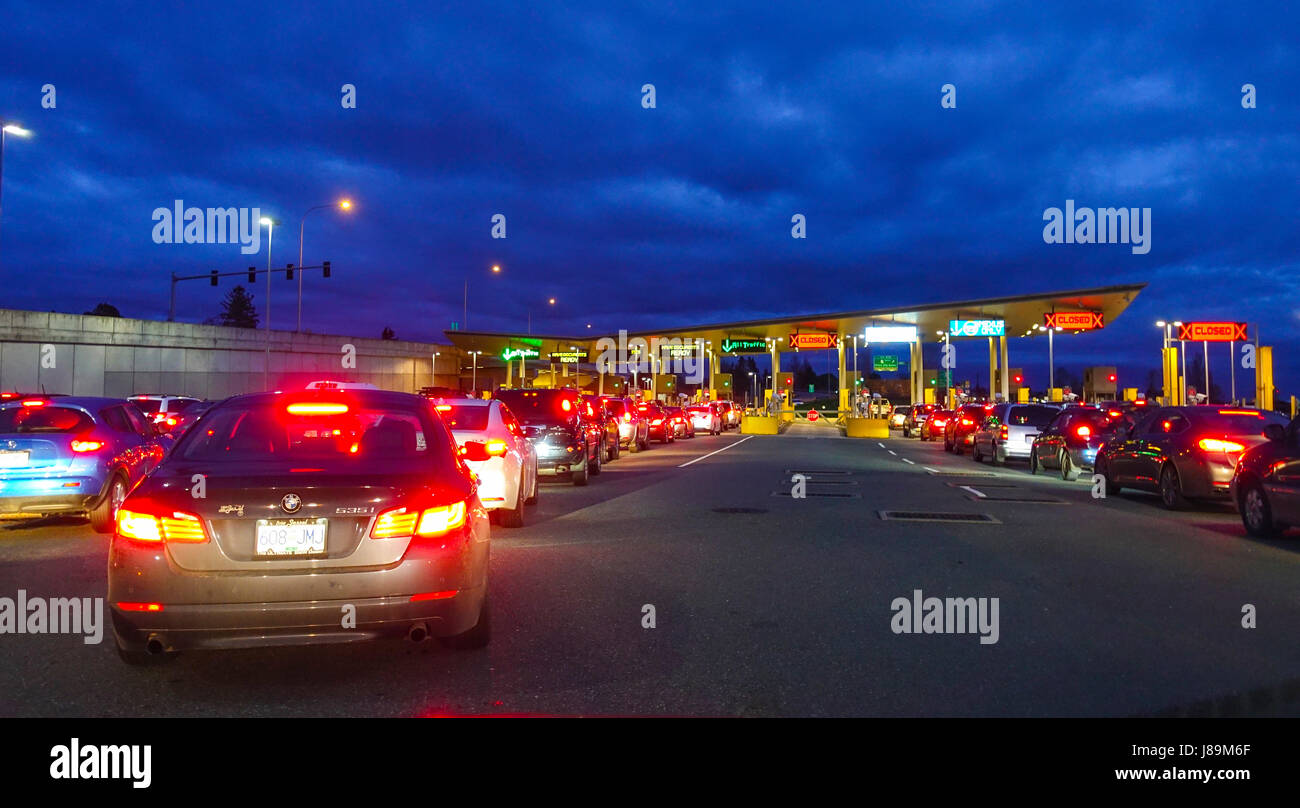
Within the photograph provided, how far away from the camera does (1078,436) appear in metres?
20.7

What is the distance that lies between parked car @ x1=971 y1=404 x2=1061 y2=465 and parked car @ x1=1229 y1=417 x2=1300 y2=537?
42.0 ft

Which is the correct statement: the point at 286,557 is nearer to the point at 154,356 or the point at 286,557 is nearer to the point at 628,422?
the point at 628,422

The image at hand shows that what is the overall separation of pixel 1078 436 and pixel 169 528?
63.4ft

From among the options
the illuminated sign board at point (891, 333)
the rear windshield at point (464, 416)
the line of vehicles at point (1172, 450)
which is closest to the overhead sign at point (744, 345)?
the illuminated sign board at point (891, 333)

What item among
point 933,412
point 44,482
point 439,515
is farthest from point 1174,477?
point 933,412

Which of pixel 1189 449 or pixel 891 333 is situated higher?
pixel 891 333

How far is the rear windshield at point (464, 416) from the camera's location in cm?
1238

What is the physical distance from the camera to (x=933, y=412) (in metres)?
47.1

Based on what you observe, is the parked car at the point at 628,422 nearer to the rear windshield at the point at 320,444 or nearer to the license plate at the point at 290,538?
the rear windshield at the point at 320,444

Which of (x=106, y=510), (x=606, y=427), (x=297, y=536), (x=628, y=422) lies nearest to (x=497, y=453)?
(x=106, y=510)

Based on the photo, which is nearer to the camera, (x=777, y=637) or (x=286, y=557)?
(x=286, y=557)

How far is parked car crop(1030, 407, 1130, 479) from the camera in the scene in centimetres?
2023

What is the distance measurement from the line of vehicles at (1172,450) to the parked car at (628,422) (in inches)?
412

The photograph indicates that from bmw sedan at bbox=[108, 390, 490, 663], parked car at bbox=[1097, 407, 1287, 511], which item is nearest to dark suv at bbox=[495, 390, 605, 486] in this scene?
parked car at bbox=[1097, 407, 1287, 511]
